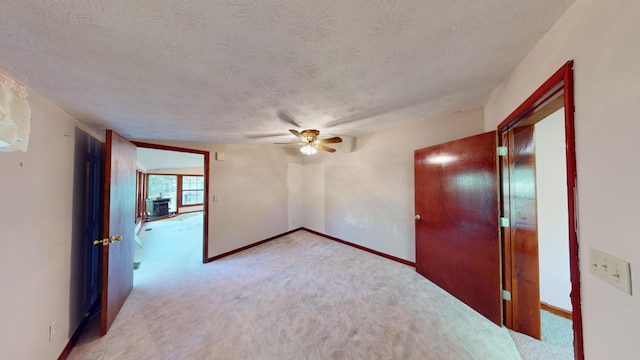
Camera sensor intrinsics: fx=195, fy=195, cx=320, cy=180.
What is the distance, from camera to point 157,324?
1836 millimetres

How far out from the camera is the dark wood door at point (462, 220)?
1783 millimetres

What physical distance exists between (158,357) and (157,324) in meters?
0.44

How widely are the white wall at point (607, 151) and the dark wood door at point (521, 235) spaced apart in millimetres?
950

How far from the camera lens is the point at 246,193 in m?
3.81

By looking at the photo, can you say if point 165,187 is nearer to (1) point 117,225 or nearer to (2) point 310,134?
(1) point 117,225

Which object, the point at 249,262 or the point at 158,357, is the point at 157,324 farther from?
the point at 249,262

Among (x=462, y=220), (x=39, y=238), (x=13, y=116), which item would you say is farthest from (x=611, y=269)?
(x=39, y=238)

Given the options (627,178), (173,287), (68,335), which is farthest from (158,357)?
(627,178)

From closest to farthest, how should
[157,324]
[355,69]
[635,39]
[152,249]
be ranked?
[635,39], [355,69], [157,324], [152,249]

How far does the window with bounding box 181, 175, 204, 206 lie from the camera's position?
852cm

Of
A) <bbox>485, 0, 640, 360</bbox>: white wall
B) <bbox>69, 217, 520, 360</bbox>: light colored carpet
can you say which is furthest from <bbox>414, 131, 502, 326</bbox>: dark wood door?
<bbox>485, 0, 640, 360</bbox>: white wall

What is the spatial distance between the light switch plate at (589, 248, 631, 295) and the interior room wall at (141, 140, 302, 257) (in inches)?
152

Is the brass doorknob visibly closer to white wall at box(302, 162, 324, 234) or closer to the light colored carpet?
the light colored carpet

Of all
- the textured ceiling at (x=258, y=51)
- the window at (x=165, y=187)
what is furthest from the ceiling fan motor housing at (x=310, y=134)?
the window at (x=165, y=187)
